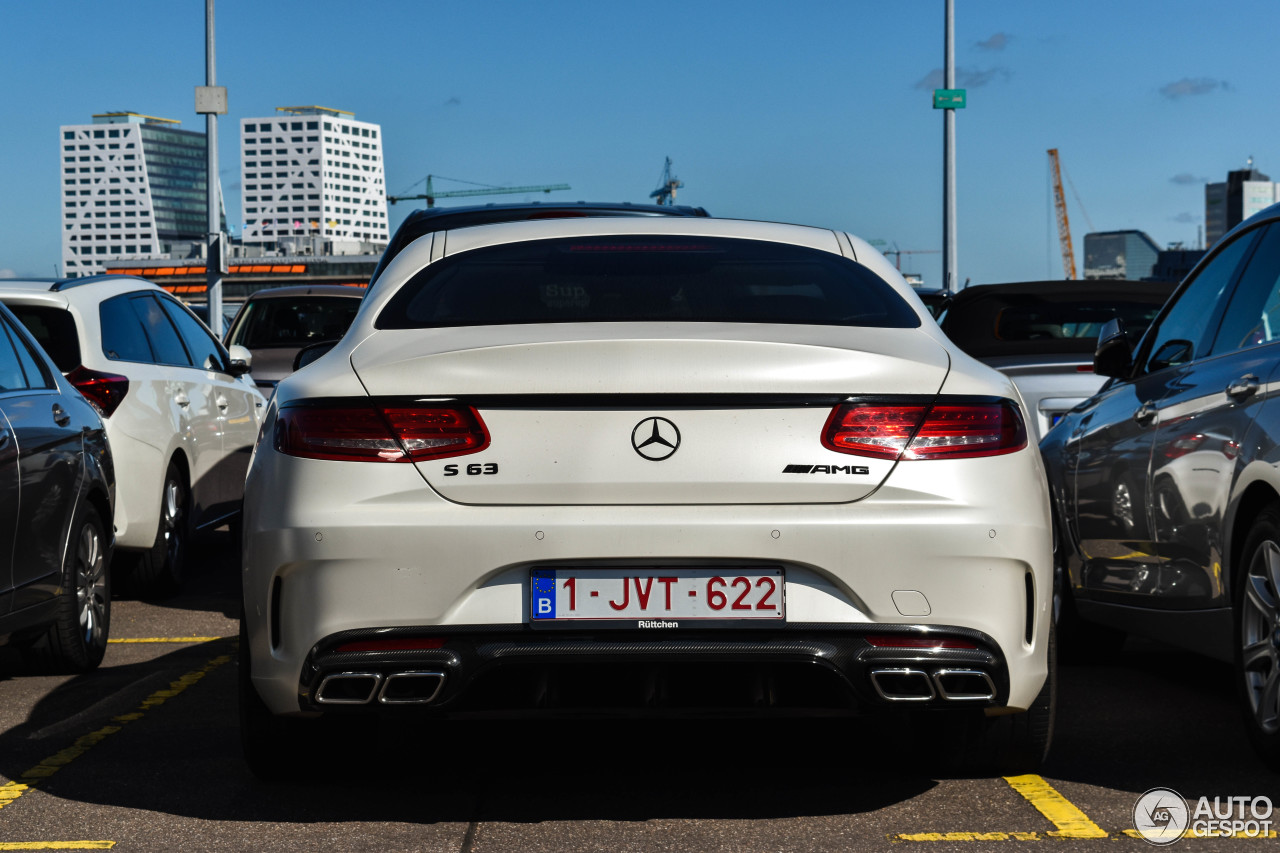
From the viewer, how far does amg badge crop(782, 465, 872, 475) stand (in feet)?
12.4

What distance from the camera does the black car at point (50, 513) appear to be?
5.73 meters

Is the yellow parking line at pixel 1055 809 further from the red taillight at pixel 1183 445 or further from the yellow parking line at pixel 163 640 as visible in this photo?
the yellow parking line at pixel 163 640

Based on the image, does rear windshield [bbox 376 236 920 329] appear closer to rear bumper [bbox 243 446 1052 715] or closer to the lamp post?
rear bumper [bbox 243 446 1052 715]

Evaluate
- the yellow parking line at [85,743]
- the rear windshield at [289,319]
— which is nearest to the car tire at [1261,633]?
the yellow parking line at [85,743]

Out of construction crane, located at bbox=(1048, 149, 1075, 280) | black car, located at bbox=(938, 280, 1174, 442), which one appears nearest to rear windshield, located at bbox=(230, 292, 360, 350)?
black car, located at bbox=(938, 280, 1174, 442)

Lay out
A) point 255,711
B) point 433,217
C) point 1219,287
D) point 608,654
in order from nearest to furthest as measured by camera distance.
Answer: point 608,654 → point 255,711 → point 1219,287 → point 433,217

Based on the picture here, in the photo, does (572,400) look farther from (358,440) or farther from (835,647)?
(835,647)

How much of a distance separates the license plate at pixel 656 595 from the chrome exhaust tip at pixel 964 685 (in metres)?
0.40

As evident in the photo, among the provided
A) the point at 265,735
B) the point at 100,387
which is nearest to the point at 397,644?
the point at 265,735

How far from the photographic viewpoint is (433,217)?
891 centimetres

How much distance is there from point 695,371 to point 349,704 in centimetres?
110

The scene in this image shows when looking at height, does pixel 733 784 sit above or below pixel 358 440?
below

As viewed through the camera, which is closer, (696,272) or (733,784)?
(733,784)

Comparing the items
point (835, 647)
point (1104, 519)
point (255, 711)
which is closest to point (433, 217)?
point (1104, 519)
